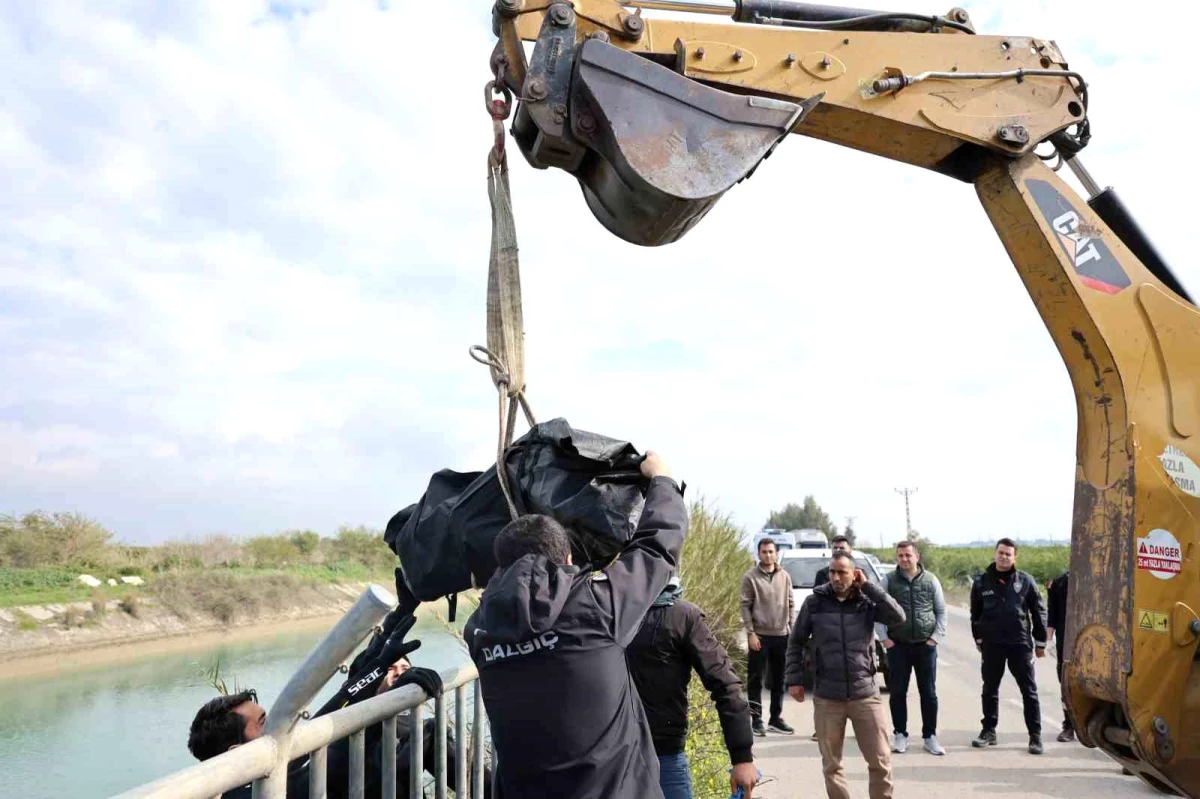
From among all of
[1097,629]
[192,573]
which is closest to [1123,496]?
[1097,629]

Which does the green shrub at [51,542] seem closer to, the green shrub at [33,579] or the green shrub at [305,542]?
the green shrub at [33,579]

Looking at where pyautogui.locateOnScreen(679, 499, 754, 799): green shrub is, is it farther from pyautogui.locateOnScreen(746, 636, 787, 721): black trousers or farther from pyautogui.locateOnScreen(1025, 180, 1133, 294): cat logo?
pyautogui.locateOnScreen(1025, 180, 1133, 294): cat logo

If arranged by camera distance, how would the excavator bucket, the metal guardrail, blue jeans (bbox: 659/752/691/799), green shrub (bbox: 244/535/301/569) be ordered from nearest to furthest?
the metal guardrail
the excavator bucket
blue jeans (bbox: 659/752/691/799)
green shrub (bbox: 244/535/301/569)

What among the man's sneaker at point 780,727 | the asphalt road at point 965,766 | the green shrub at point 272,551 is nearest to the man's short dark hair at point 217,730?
the asphalt road at point 965,766

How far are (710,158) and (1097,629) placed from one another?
7.52ft

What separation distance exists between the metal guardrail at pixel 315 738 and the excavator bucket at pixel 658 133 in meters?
1.51

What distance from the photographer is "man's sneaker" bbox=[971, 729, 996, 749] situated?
816 centimetres

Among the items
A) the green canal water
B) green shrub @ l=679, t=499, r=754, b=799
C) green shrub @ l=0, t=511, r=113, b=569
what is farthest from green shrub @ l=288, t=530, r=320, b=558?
green shrub @ l=679, t=499, r=754, b=799

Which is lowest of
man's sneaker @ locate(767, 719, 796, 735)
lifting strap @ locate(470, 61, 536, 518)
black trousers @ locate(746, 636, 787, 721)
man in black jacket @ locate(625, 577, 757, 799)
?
man's sneaker @ locate(767, 719, 796, 735)

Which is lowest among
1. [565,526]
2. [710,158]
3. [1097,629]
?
[1097,629]

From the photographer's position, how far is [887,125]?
3.56 m

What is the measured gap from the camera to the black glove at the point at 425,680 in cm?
317

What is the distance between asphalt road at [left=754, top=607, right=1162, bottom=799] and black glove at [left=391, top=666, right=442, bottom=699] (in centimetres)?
443

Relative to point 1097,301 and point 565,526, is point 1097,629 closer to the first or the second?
point 1097,301
